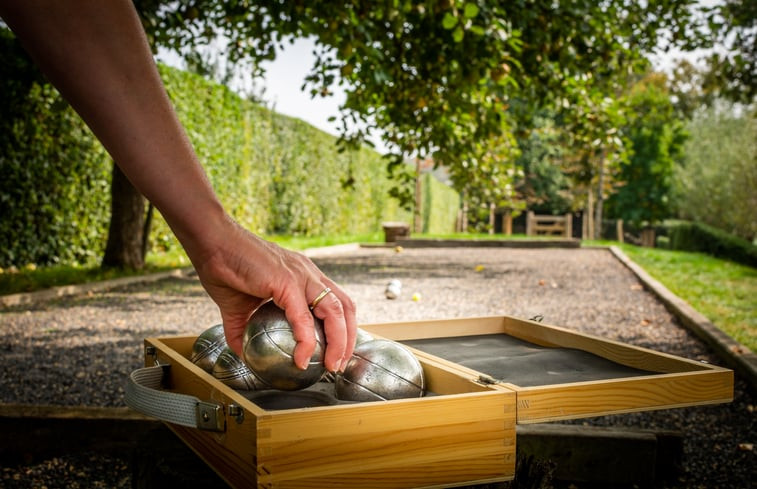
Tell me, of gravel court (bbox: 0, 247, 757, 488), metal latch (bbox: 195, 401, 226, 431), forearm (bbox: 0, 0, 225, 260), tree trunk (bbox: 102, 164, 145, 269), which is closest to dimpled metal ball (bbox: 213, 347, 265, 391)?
metal latch (bbox: 195, 401, 226, 431)

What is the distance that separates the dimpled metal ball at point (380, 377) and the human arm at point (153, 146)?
354mm

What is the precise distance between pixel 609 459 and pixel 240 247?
2.39 m

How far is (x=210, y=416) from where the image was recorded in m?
1.77

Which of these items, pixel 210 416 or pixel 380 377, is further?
pixel 380 377

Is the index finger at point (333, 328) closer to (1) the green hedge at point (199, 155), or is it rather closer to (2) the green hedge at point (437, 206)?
(1) the green hedge at point (199, 155)

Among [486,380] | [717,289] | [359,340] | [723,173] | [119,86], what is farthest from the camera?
[723,173]

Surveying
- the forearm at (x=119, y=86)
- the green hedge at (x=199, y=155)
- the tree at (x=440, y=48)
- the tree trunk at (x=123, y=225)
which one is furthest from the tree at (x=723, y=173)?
the forearm at (x=119, y=86)

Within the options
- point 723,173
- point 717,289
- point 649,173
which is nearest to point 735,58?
point 717,289

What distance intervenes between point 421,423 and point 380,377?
361mm

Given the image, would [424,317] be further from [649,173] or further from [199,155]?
[649,173]

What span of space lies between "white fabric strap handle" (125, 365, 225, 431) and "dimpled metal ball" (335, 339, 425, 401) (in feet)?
1.60

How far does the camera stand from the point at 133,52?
1227 mm

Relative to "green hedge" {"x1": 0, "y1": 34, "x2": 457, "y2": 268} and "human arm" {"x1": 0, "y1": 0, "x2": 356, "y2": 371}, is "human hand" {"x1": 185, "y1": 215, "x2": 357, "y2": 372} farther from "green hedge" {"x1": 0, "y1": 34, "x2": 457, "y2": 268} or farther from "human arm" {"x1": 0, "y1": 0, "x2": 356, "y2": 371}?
"green hedge" {"x1": 0, "y1": 34, "x2": 457, "y2": 268}

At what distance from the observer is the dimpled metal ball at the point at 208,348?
250 cm
